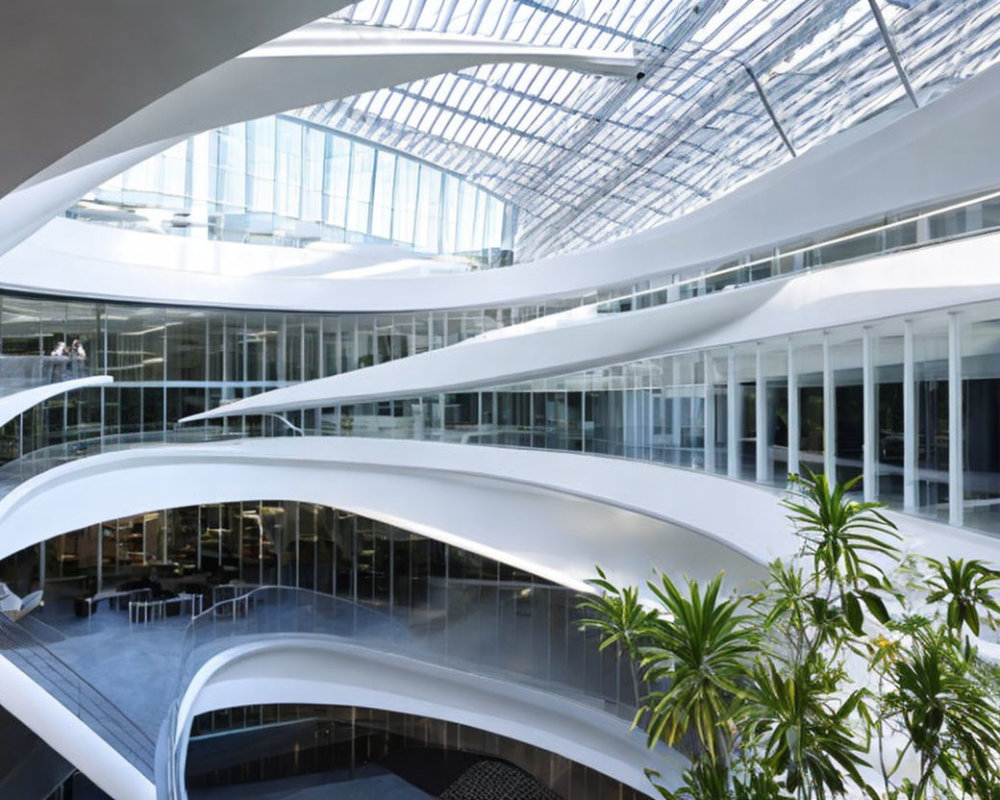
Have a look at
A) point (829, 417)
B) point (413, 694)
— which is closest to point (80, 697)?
point (413, 694)

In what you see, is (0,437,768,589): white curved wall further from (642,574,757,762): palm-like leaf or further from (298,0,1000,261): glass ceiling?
(298,0,1000,261): glass ceiling

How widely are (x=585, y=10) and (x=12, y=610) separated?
14057mm

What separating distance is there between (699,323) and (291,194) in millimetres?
18326

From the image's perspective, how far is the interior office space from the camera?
6.54 m

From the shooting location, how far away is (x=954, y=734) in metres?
4.81

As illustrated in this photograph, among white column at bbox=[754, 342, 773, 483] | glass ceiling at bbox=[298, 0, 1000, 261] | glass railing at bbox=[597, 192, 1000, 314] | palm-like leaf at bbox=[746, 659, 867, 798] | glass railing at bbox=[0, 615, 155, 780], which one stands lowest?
glass railing at bbox=[0, 615, 155, 780]

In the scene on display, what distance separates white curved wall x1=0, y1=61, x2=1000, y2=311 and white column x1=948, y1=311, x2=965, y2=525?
3.86ft

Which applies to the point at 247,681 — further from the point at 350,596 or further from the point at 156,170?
the point at 156,170

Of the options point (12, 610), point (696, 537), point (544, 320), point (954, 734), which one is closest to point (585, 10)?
point (544, 320)

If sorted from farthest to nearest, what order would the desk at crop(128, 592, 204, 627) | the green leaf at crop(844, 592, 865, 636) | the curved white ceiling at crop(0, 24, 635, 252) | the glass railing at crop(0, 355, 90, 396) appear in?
the desk at crop(128, 592, 204, 627) → the glass railing at crop(0, 355, 90, 396) → the green leaf at crop(844, 592, 865, 636) → the curved white ceiling at crop(0, 24, 635, 252)

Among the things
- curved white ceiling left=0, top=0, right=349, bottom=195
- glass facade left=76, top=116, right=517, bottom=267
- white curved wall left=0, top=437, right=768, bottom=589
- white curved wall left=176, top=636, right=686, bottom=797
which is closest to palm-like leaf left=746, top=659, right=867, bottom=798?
curved white ceiling left=0, top=0, right=349, bottom=195

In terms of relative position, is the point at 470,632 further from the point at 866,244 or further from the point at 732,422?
the point at 866,244

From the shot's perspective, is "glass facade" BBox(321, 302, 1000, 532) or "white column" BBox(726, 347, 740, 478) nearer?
"glass facade" BBox(321, 302, 1000, 532)

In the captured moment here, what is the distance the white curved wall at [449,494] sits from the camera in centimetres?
1359
